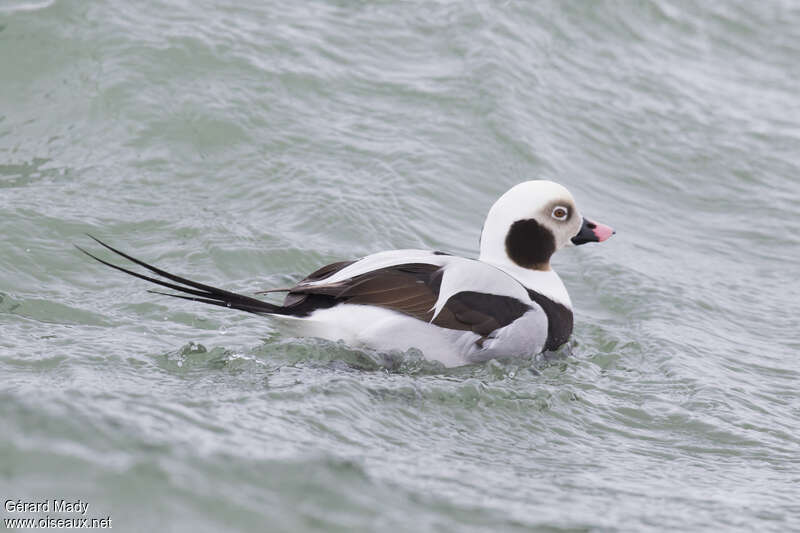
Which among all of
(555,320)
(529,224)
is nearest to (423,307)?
(555,320)

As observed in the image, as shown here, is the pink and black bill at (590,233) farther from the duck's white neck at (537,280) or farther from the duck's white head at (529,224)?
the duck's white neck at (537,280)

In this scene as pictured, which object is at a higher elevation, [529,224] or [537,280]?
[529,224]

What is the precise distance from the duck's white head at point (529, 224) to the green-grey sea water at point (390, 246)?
0.53m

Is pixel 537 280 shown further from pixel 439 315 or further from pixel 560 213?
pixel 439 315

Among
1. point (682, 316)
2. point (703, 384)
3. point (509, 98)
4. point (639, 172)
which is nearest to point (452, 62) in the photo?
point (509, 98)

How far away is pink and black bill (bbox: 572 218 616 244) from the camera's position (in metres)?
5.96

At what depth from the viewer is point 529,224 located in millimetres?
5754

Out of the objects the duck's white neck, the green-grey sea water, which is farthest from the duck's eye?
the green-grey sea water

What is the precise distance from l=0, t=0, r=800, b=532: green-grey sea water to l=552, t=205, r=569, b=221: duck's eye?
26.1 inches

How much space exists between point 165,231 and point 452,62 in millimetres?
3841

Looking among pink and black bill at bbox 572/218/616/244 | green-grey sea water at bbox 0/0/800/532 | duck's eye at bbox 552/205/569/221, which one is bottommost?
green-grey sea water at bbox 0/0/800/532

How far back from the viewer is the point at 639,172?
9.04m

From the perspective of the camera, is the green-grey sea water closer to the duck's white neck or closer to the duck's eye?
the duck's white neck

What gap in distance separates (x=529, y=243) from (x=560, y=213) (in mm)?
226
